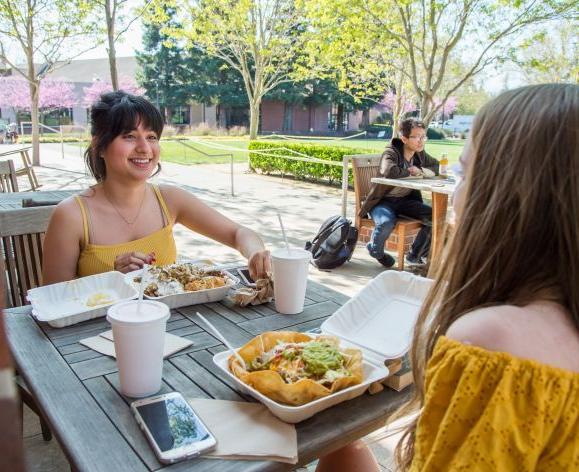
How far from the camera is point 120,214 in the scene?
2.22 metres

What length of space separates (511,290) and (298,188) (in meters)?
9.69

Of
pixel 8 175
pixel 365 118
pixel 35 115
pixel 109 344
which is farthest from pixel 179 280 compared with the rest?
pixel 365 118

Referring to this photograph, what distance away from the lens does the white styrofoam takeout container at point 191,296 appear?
5.67ft

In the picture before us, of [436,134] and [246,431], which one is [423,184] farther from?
[436,134]

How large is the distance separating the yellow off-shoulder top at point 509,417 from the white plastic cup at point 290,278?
0.87m

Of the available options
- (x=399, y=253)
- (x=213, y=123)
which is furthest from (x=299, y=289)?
(x=213, y=123)

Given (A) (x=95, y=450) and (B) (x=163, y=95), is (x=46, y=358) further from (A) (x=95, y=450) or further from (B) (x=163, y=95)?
(B) (x=163, y=95)

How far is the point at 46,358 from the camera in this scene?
1379 millimetres

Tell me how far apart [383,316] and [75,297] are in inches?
41.0

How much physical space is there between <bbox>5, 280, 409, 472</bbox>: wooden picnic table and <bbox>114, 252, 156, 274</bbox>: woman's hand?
333 millimetres

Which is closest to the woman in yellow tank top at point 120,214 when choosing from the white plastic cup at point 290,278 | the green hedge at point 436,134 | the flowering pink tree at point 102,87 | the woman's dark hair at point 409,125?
the white plastic cup at point 290,278

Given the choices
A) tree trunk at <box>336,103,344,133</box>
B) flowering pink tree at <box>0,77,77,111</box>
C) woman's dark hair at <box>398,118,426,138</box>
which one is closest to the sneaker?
woman's dark hair at <box>398,118,426,138</box>

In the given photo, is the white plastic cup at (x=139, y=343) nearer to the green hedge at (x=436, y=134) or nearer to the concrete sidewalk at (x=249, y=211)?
the concrete sidewalk at (x=249, y=211)

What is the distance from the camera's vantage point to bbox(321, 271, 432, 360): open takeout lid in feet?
4.53
